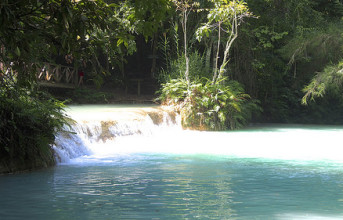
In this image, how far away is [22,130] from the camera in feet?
23.9

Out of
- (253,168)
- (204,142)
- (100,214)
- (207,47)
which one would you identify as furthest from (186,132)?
(100,214)

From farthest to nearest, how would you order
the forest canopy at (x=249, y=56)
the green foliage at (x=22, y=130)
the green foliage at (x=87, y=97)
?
the green foliage at (x=87, y=97) → the forest canopy at (x=249, y=56) → the green foliage at (x=22, y=130)

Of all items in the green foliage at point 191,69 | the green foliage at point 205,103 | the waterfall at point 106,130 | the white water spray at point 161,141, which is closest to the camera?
the waterfall at point 106,130

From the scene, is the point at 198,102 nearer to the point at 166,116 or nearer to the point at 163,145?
the point at 166,116

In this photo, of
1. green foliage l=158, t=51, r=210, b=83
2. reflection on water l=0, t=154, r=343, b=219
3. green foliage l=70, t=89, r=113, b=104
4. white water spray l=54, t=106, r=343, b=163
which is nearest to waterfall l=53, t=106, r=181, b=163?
white water spray l=54, t=106, r=343, b=163

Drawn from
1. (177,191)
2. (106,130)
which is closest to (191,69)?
(106,130)

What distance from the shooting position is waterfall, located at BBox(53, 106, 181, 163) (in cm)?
916

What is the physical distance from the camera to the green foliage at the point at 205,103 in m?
15.1

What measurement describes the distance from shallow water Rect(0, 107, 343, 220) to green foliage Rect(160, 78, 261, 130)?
405cm

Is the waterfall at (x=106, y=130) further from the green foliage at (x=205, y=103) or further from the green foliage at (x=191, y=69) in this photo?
the green foliage at (x=191, y=69)

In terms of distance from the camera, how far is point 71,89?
20.9 meters

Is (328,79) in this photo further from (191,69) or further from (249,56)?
(191,69)

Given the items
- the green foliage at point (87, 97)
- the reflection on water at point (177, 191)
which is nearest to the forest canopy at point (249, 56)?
the green foliage at point (87, 97)

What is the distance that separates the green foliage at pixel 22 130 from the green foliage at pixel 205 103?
771 centimetres
